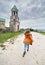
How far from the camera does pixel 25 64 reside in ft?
28.9

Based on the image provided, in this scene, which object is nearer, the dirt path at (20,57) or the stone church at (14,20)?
the dirt path at (20,57)

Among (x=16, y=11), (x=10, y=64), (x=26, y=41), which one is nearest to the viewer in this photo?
(x=10, y=64)

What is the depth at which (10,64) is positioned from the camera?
28.5 feet

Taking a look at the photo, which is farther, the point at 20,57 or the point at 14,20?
the point at 14,20

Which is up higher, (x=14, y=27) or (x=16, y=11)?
(x=16, y=11)

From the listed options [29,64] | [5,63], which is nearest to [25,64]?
[29,64]

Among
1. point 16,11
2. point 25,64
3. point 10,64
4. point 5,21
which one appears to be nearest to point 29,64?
point 25,64

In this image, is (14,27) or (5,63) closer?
(5,63)

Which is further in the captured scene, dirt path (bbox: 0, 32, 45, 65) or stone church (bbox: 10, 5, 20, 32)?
stone church (bbox: 10, 5, 20, 32)

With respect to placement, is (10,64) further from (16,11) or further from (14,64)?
(16,11)

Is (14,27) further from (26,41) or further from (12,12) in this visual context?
(26,41)

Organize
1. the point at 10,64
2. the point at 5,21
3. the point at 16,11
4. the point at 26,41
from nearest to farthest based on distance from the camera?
the point at 10,64, the point at 26,41, the point at 16,11, the point at 5,21

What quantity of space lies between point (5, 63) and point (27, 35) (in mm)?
3520

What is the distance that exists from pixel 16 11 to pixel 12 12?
1.95 meters
